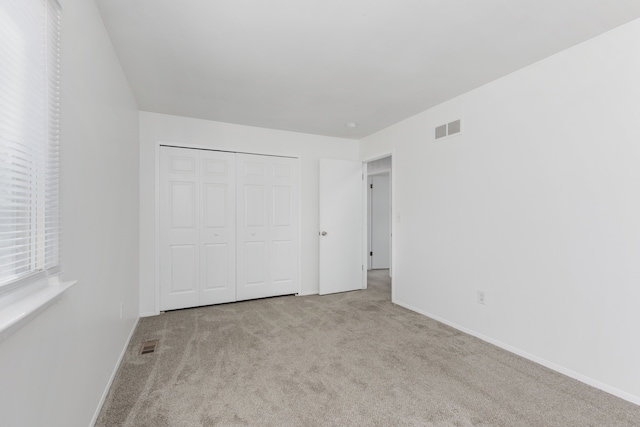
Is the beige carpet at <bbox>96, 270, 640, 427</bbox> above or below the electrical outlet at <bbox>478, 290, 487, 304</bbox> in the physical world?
below

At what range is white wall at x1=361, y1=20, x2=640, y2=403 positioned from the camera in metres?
1.93

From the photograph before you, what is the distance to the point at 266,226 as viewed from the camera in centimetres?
415

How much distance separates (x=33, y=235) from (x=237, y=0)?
5.11 feet

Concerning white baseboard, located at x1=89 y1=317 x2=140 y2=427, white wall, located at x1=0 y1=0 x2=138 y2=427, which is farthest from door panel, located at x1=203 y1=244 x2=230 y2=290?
white wall, located at x1=0 y1=0 x2=138 y2=427

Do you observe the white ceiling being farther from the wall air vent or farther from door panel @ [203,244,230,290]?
door panel @ [203,244,230,290]

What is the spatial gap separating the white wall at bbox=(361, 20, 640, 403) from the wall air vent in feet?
0.25

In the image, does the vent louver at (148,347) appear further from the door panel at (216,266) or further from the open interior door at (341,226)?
the open interior door at (341,226)

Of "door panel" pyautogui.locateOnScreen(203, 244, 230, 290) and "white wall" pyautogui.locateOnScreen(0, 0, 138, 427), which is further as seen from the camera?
"door panel" pyautogui.locateOnScreen(203, 244, 230, 290)

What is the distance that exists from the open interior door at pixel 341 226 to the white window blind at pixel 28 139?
3.38m

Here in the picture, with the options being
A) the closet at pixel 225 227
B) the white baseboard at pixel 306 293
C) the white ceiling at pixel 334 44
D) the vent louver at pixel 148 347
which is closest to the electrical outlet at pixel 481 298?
the white ceiling at pixel 334 44

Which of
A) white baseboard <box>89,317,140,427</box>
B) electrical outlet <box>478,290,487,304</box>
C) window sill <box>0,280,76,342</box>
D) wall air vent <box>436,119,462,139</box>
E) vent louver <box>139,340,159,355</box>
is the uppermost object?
wall air vent <box>436,119,462,139</box>

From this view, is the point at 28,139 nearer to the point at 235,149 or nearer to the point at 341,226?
the point at 235,149

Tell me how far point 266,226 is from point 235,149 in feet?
3.68

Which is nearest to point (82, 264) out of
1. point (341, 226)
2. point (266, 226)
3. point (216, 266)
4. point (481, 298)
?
point (216, 266)
